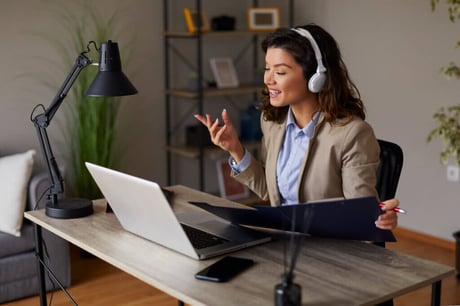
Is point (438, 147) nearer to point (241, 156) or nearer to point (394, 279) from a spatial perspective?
point (241, 156)

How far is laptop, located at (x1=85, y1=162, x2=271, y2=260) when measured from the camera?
1.99 meters

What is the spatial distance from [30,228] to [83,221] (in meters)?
1.42

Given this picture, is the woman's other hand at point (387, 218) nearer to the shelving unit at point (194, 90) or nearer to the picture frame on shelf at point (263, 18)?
the shelving unit at point (194, 90)

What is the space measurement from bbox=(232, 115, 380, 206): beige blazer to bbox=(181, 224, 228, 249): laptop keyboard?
359 mm

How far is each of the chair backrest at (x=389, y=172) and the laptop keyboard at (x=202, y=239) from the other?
65cm

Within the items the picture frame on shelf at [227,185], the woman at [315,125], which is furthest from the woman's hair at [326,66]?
the picture frame on shelf at [227,185]

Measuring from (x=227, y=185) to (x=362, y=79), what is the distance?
3.88 feet

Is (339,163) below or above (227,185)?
above

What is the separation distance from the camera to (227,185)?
208 inches

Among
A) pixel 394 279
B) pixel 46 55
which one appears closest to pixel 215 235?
pixel 394 279

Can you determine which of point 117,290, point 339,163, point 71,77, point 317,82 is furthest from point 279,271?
point 117,290

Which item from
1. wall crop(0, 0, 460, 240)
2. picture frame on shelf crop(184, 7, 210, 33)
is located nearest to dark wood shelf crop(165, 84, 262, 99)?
wall crop(0, 0, 460, 240)

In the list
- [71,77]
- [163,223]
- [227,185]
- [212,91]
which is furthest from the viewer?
[227,185]

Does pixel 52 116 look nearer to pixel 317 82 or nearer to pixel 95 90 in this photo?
pixel 95 90
